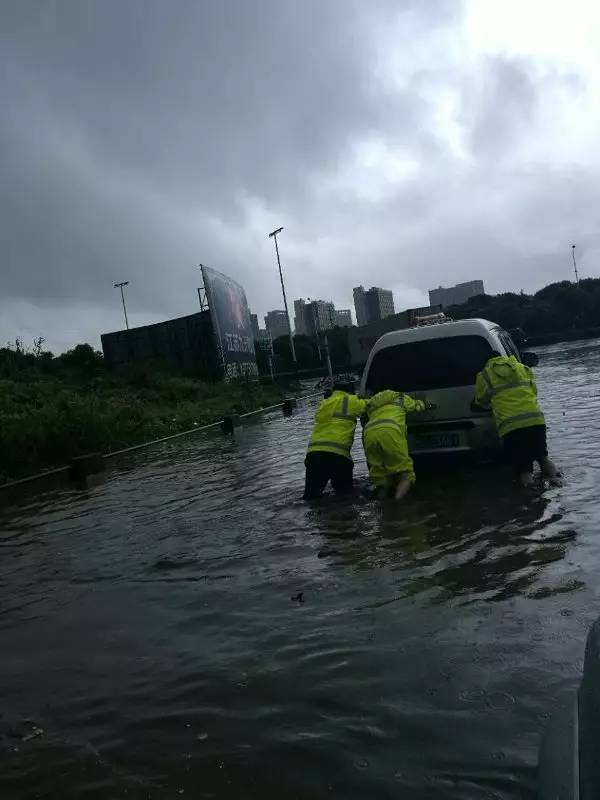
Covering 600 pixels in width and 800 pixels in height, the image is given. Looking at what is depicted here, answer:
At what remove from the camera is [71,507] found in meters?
10.9

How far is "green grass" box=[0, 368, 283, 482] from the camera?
16672 millimetres

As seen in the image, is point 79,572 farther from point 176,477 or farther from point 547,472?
point 176,477

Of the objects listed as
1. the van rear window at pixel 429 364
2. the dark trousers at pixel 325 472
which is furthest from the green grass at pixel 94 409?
the van rear window at pixel 429 364

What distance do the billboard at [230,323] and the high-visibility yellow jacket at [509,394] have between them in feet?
107

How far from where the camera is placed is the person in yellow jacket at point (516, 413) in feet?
24.5

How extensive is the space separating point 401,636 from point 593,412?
33.1 feet

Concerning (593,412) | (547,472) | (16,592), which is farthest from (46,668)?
(593,412)

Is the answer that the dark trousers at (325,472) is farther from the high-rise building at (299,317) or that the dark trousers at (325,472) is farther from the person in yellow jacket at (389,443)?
the high-rise building at (299,317)

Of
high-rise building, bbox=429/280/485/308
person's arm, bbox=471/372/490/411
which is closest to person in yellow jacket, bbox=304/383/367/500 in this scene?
person's arm, bbox=471/372/490/411

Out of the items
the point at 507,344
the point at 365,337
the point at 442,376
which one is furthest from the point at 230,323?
the point at 442,376

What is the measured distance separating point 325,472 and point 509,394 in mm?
2225

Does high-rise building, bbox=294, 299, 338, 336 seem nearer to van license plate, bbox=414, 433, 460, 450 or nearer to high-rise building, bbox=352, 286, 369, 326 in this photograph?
high-rise building, bbox=352, 286, 369, 326

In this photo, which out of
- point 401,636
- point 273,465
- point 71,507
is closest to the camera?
point 401,636

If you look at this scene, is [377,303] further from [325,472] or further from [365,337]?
[325,472]
